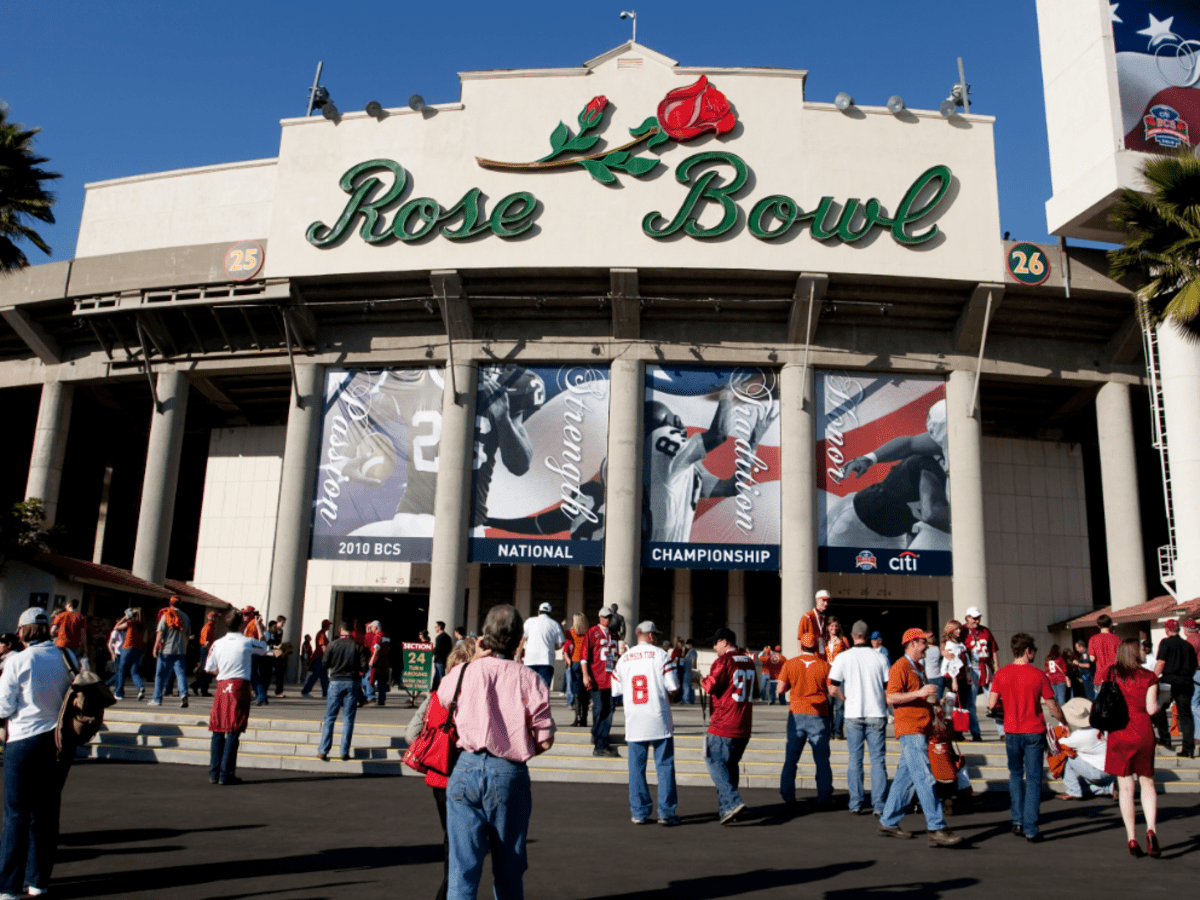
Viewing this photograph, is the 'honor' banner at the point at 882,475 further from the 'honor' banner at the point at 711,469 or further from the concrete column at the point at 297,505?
the concrete column at the point at 297,505

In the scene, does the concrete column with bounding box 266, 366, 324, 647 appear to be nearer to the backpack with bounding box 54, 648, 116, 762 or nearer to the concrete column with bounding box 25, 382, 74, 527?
the concrete column with bounding box 25, 382, 74, 527

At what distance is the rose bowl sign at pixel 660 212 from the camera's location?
25.3m

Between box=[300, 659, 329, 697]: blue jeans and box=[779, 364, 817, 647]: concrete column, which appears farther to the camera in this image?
box=[779, 364, 817, 647]: concrete column

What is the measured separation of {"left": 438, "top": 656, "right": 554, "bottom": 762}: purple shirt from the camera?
4.75 meters

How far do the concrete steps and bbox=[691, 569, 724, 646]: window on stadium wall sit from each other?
14733 mm

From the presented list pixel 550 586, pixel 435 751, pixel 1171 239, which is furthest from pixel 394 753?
pixel 550 586

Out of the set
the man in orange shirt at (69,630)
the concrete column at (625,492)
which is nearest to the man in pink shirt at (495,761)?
the man in orange shirt at (69,630)

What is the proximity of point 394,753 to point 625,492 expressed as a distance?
13.0m

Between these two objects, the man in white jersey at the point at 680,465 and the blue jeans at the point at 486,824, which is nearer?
the blue jeans at the point at 486,824

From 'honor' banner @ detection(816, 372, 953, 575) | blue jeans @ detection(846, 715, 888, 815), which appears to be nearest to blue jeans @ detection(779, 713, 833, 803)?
blue jeans @ detection(846, 715, 888, 815)

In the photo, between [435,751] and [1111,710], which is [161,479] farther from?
[1111,710]

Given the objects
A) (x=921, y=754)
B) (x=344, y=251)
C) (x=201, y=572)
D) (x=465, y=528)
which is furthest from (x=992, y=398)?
(x=201, y=572)

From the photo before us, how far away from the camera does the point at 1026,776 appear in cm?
865

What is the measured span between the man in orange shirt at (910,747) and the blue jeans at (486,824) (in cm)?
473
